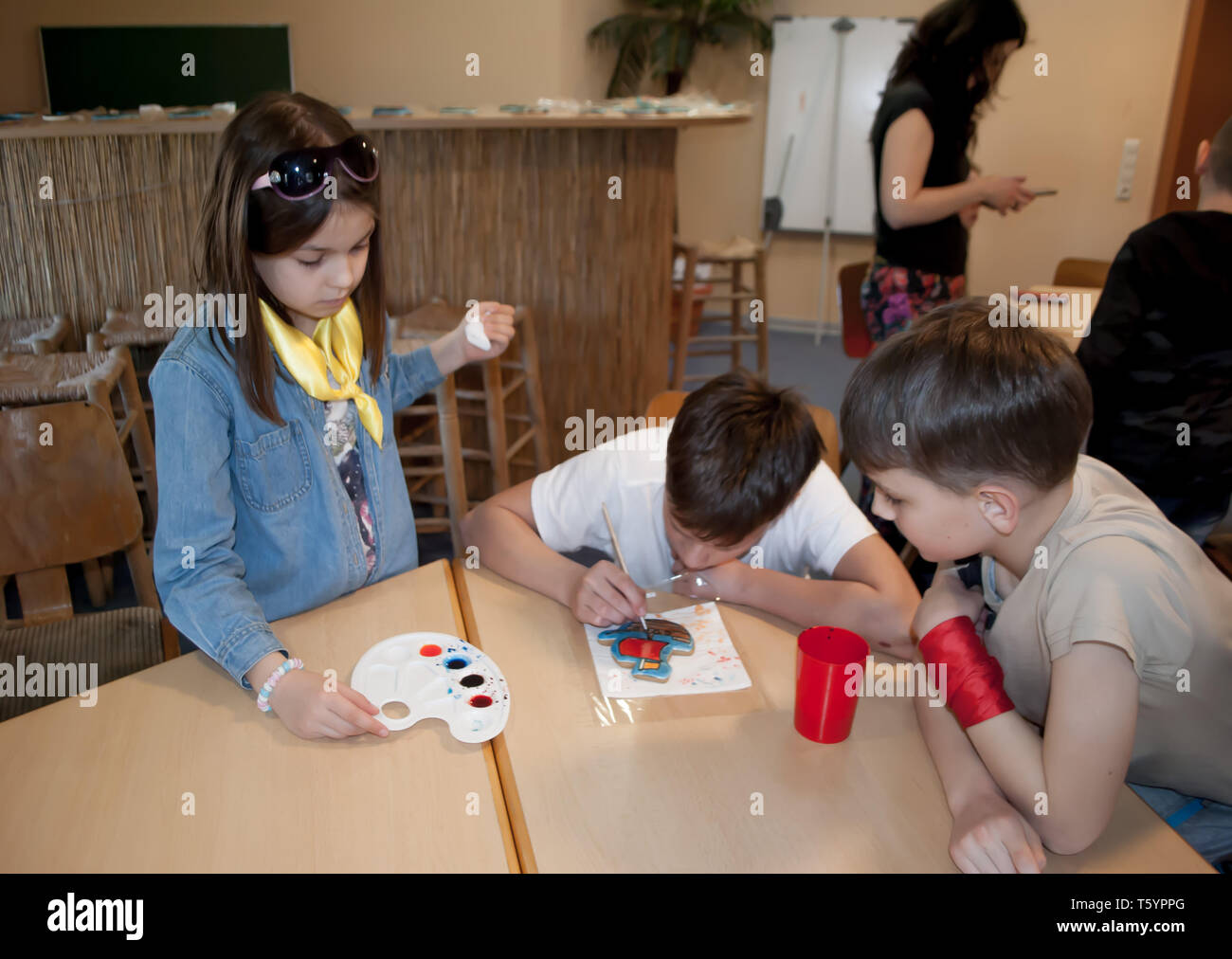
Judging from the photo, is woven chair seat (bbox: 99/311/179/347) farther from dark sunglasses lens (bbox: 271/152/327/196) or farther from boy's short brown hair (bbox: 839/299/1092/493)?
boy's short brown hair (bbox: 839/299/1092/493)

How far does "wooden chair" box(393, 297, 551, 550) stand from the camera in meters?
2.54

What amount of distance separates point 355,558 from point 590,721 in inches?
20.3

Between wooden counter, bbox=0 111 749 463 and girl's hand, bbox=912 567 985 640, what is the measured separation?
182 cm

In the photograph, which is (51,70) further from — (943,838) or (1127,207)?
(1127,207)

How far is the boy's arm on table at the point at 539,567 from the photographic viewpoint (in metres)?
1.23

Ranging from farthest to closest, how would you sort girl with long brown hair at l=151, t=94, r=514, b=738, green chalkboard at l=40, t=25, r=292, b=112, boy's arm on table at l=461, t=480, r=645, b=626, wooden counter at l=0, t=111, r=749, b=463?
green chalkboard at l=40, t=25, r=292, b=112 < wooden counter at l=0, t=111, r=749, b=463 < boy's arm on table at l=461, t=480, r=645, b=626 < girl with long brown hair at l=151, t=94, r=514, b=738

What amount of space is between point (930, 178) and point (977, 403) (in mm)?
1535

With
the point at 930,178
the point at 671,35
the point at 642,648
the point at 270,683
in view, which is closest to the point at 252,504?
the point at 270,683

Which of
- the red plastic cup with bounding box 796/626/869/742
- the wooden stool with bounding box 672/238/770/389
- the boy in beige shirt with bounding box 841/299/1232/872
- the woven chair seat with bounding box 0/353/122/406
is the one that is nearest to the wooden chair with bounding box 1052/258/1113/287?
the wooden stool with bounding box 672/238/770/389

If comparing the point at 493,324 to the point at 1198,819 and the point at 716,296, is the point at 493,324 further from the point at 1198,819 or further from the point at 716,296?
the point at 716,296

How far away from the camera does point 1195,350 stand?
175cm

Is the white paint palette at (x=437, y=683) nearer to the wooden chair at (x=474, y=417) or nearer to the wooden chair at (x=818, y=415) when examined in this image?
the wooden chair at (x=818, y=415)

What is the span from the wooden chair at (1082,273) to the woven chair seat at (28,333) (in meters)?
3.30

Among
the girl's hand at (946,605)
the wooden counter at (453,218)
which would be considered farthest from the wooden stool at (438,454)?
the girl's hand at (946,605)
